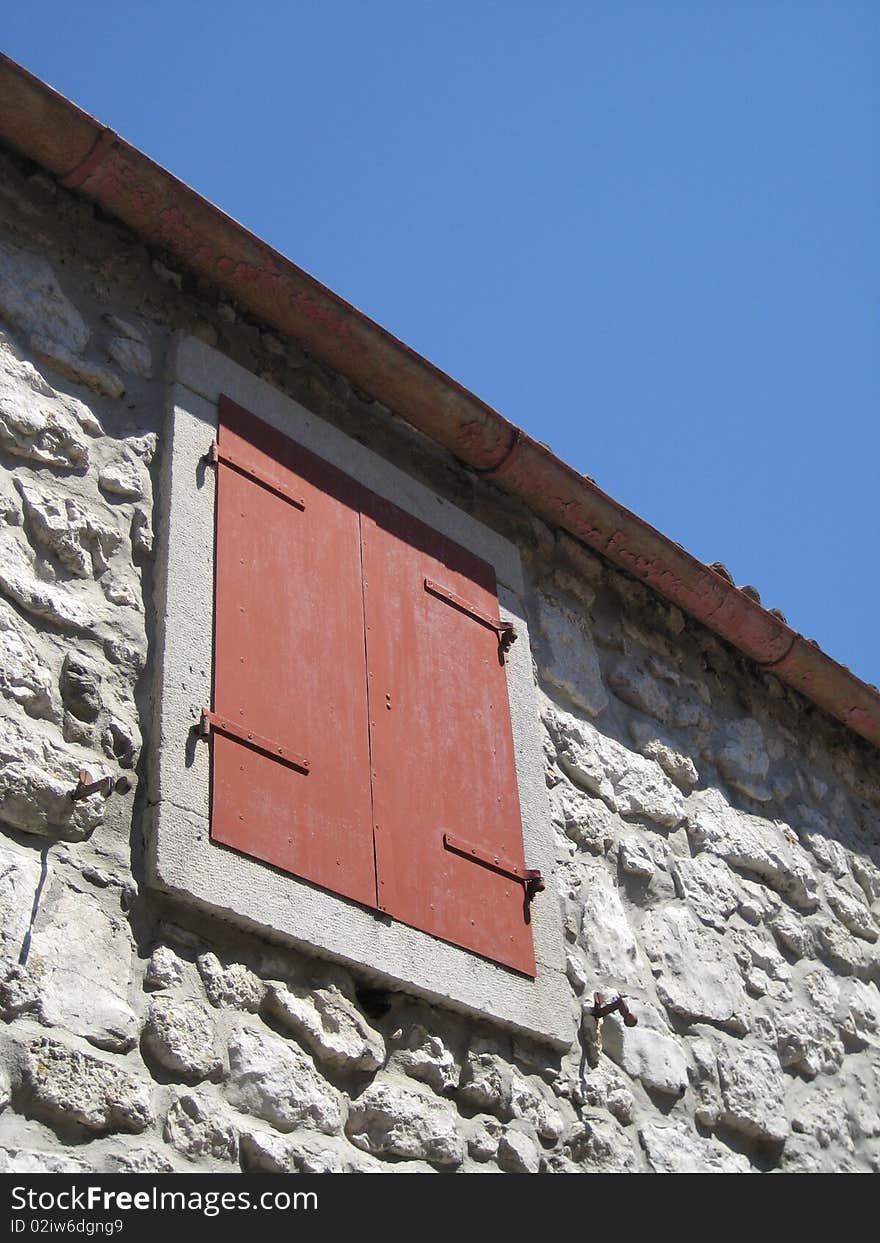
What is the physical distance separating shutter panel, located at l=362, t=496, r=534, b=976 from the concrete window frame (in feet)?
0.20

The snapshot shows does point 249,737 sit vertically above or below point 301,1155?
above

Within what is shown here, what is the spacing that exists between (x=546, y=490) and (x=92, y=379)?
5.29 ft

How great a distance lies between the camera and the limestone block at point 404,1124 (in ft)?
11.5

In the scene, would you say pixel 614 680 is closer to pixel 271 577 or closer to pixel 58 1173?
pixel 271 577

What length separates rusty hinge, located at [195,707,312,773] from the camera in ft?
12.0

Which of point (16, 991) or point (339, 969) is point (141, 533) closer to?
point (339, 969)

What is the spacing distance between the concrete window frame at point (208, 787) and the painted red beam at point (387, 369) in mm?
224

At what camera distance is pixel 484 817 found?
4.29 m

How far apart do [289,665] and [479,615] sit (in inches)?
35.2

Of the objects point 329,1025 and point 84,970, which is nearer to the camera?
point 84,970

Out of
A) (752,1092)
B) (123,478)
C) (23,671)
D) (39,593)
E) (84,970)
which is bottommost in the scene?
(84,970)

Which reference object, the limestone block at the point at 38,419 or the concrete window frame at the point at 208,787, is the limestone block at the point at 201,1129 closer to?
the concrete window frame at the point at 208,787

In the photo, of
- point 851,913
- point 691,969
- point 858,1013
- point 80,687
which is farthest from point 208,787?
point 851,913

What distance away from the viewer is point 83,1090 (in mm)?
3064
